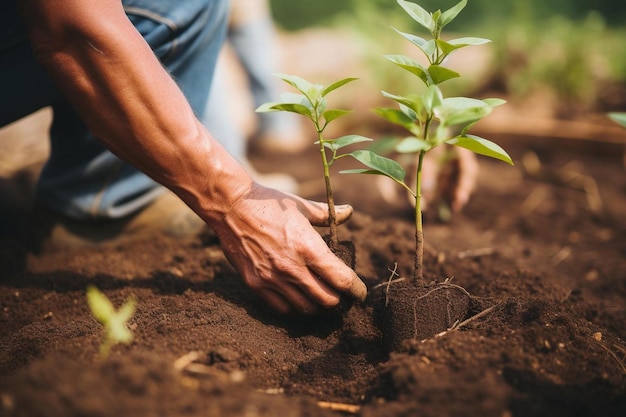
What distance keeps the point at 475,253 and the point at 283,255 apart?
1.01m

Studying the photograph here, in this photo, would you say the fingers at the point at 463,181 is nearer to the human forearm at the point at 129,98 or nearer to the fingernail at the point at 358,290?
the fingernail at the point at 358,290

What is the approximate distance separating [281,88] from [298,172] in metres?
1.21

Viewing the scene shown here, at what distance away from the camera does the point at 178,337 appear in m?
1.37

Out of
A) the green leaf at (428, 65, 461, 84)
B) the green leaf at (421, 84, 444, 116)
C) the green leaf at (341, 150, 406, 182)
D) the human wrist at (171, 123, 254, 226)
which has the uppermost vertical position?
the green leaf at (428, 65, 461, 84)

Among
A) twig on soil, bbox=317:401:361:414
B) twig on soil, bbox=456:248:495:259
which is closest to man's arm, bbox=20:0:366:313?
twig on soil, bbox=317:401:361:414

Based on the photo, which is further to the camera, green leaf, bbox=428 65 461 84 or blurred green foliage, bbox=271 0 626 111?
blurred green foliage, bbox=271 0 626 111

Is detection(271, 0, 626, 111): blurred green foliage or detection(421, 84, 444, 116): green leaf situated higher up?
detection(421, 84, 444, 116): green leaf

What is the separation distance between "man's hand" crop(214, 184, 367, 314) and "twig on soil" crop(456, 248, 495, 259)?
28.9 inches

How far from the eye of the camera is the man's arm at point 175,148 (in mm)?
1373

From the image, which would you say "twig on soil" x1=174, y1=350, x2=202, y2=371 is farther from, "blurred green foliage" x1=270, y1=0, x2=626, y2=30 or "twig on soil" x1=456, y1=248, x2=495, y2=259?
"blurred green foliage" x1=270, y1=0, x2=626, y2=30

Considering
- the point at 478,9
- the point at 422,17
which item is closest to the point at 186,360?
the point at 422,17

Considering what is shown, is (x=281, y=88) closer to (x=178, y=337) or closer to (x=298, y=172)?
(x=298, y=172)

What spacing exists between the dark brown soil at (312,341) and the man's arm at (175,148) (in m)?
0.18

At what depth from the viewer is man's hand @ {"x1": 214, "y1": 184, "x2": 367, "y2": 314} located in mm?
1481
